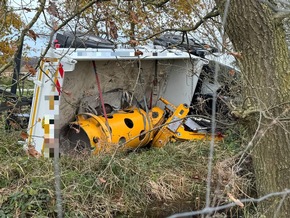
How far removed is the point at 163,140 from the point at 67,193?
6.04 ft

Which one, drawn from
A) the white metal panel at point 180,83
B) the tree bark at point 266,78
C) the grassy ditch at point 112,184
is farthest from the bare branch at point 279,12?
the white metal panel at point 180,83

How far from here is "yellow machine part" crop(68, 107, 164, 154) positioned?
14.2 ft

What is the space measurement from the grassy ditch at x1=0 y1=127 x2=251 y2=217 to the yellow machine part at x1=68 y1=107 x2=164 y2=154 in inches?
11.3

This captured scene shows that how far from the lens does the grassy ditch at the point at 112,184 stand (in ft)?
10.2

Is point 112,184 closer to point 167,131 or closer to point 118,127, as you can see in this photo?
point 118,127

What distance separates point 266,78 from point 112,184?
1.58 meters

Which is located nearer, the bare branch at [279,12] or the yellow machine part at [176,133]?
the bare branch at [279,12]

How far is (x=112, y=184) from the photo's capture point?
3492 mm

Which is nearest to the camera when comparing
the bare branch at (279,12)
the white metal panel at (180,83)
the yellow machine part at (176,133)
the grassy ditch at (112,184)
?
the bare branch at (279,12)

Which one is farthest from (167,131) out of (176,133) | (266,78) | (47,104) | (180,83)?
(266,78)

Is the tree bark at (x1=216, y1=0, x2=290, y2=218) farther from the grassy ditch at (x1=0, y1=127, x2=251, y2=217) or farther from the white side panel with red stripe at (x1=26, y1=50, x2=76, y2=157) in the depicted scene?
the white side panel with red stripe at (x1=26, y1=50, x2=76, y2=157)

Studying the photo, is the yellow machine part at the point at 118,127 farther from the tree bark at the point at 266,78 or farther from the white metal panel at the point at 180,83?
the tree bark at the point at 266,78

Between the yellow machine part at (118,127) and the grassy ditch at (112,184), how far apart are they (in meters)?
0.29

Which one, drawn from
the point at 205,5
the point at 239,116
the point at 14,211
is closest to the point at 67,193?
the point at 14,211
